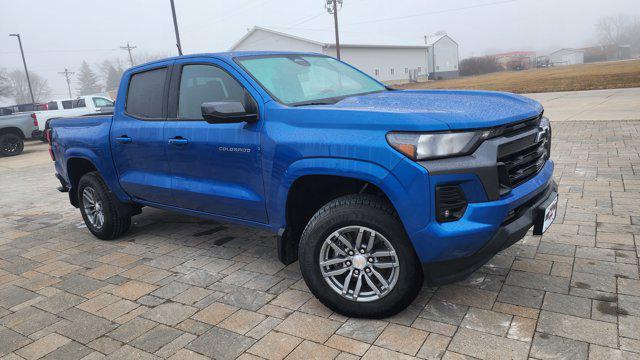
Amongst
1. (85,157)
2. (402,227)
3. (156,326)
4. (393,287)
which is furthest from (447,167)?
(85,157)

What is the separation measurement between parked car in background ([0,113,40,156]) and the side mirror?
50.4 ft

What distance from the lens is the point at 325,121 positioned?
294 cm

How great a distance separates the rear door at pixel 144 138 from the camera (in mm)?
4133

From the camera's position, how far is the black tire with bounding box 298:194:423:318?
2.75 m

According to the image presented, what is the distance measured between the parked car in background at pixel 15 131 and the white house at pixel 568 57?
113087 millimetres

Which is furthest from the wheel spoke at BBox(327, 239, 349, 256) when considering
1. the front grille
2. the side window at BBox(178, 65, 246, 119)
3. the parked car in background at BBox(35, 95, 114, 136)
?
the parked car in background at BBox(35, 95, 114, 136)

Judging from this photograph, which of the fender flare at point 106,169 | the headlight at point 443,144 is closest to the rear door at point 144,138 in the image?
the fender flare at point 106,169

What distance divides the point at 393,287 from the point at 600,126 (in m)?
9.01

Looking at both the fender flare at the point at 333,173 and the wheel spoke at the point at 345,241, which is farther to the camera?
the wheel spoke at the point at 345,241

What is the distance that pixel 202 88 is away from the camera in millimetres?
3896

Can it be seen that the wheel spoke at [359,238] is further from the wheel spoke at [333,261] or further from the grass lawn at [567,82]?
the grass lawn at [567,82]

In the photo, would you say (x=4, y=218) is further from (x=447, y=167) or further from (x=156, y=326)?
(x=447, y=167)

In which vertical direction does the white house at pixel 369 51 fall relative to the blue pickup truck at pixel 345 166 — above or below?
above

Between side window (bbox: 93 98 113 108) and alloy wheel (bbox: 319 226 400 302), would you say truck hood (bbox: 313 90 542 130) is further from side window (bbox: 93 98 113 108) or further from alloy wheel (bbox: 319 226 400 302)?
side window (bbox: 93 98 113 108)
